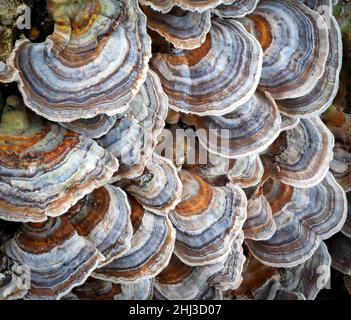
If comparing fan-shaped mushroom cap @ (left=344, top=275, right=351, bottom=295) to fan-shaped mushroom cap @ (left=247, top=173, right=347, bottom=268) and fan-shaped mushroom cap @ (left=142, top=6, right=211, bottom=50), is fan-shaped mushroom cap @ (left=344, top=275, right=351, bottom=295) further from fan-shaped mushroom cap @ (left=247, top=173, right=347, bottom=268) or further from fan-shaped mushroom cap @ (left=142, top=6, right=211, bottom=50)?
fan-shaped mushroom cap @ (left=142, top=6, right=211, bottom=50)

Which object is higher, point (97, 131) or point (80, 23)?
point (80, 23)

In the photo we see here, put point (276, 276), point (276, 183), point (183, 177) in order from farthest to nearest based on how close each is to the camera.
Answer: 1. point (276, 276)
2. point (276, 183)
3. point (183, 177)

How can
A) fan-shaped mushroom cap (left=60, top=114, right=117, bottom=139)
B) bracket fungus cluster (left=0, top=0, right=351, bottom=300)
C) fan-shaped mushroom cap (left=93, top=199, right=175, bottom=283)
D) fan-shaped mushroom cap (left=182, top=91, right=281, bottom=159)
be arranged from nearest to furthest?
bracket fungus cluster (left=0, top=0, right=351, bottom=300) < fan-shaped mushroom cap (left=60, top=114, right=117, bottom=139) < fan-shaped mushroom cap (left=93, top=199, right=175, bottom=283) < fan-shaped mushroom cap (left=182, top=91, right=281, bottom=159)

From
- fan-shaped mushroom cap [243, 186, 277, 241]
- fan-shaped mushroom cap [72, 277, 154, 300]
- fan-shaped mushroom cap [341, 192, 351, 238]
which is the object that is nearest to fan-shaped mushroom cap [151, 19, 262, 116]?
fan-shaped mushroom cap [243, 186, 277, 241]

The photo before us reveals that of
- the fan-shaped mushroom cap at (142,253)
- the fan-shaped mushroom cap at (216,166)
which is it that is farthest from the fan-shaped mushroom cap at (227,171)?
the fan-shaped mushroom cap at (142,253)

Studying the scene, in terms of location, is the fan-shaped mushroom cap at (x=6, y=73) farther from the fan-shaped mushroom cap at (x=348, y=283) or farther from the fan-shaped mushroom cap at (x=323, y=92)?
the fan-shaped mushroom cap at (x=348, y=283)
